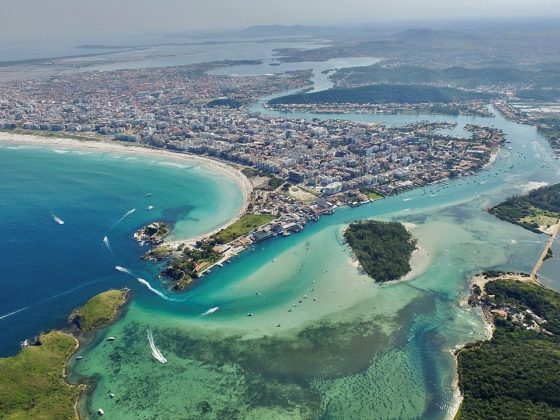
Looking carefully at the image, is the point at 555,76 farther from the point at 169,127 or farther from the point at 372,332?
the point at 372,332

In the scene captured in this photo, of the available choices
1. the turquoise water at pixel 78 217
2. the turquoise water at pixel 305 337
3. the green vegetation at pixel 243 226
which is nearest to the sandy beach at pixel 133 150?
the turquoise water at pixel 78 217

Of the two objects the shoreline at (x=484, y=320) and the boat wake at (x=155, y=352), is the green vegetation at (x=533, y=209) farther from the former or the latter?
the boat wake at (x=155, y=352)

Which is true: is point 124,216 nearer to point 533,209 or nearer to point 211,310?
point 211,310

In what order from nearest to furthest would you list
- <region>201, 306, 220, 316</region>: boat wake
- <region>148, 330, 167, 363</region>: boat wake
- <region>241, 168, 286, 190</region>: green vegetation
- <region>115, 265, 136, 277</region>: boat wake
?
<region>148, 330, 167, 363</region>: boat wake < <region>201, 306, 220, 316</region>: boat wake < <region>115, 265, 136, 277</region>: boat wake < <region>241, 168, 286, 190</region>: green vegetation

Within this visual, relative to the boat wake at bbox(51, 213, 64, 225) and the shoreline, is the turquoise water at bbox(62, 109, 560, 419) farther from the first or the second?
the boat wake at bbox(51, 213, 64, 225)

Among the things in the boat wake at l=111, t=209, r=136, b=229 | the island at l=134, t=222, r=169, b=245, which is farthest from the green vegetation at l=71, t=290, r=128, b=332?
the boat wake at l=111, t=209, r=136, b=229

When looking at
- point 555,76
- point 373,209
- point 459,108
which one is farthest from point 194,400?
point 555,76
